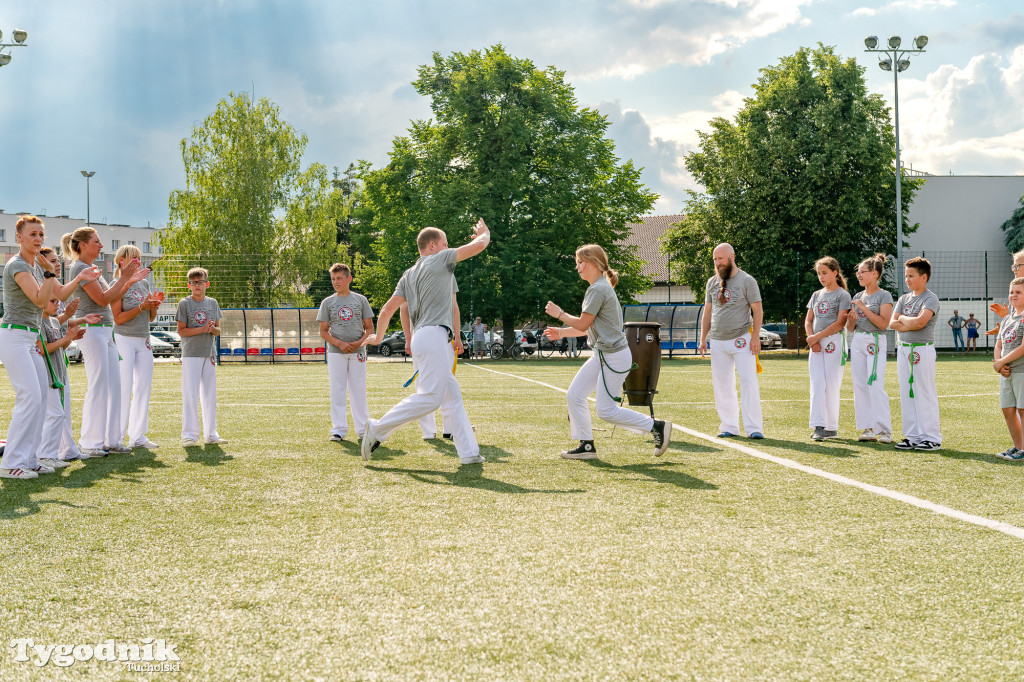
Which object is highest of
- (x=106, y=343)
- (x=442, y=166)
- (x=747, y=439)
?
(x=442, y=166)

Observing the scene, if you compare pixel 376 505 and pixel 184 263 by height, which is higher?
pixel 184 263

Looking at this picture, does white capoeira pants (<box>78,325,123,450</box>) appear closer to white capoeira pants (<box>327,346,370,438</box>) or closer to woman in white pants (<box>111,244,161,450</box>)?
woman in white pants (<box>111,244,161,450</box>)

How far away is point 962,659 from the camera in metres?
2.81

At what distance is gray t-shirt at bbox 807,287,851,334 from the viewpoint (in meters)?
8.52

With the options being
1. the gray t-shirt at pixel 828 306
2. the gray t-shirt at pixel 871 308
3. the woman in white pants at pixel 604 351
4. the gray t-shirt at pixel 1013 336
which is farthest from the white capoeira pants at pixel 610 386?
the gray t-shirt at pixel 1013 336

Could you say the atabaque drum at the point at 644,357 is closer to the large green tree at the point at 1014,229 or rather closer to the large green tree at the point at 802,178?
the large green tree at the point at 802,178

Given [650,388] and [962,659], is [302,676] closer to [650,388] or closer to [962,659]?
[962,659]

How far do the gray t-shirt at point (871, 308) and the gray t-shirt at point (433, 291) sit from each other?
413 cm

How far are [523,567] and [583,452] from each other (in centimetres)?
351

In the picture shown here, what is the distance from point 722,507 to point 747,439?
348cm

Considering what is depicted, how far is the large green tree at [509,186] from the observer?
37.4 meters

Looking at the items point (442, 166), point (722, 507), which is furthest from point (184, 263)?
point (722, 507)

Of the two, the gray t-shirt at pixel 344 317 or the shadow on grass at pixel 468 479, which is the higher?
the gray t-shirt at pixel 344 317

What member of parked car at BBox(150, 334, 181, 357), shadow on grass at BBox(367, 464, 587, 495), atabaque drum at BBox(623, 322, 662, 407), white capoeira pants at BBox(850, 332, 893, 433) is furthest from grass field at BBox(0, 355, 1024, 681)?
parked car at BBox(150, 334, 181, 357)
